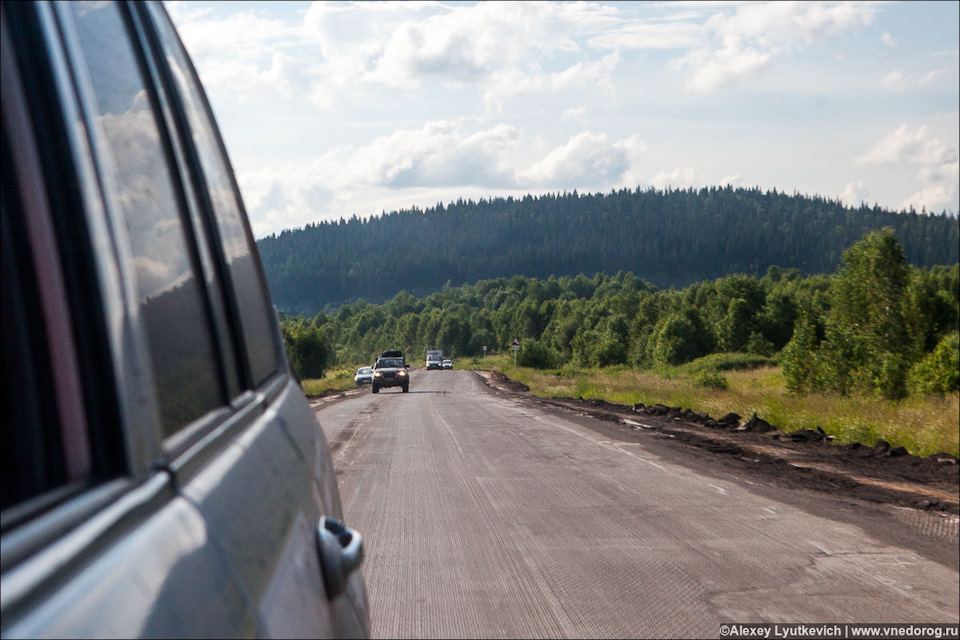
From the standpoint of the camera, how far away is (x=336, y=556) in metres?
1.93

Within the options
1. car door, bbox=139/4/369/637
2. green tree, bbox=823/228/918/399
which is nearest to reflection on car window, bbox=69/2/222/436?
car door, bbox=139/4/369/637

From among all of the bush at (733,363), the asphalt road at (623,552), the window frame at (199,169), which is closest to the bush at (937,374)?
the asphalt road at (623,552)

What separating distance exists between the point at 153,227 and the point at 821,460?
1186cm

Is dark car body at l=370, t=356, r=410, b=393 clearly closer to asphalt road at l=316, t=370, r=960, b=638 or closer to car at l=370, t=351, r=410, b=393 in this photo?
car at l=370, t=351, r=410, b=393

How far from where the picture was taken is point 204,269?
209 centimetres

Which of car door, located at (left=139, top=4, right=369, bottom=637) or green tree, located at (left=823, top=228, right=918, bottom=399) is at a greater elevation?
car door, located at (left=139, top=4, right=369, bottom=637)

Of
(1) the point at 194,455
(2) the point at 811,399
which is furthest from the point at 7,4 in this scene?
(2) the point at 811,399

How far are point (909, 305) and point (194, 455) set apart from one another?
59624 mm

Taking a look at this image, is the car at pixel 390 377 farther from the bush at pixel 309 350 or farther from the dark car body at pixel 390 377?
the bush at pixel 309 350

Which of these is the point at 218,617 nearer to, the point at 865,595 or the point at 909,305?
the point at 865,595

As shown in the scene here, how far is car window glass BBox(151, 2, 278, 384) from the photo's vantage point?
2.43 metres

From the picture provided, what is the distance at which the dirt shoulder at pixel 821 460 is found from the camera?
9.31m

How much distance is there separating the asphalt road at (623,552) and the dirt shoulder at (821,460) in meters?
0.68

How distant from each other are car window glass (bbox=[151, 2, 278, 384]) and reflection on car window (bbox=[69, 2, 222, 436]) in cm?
47
